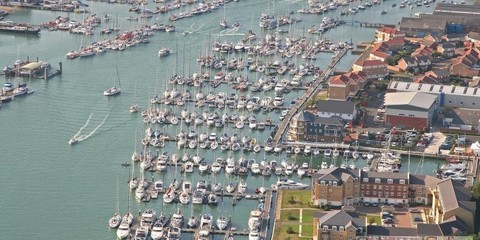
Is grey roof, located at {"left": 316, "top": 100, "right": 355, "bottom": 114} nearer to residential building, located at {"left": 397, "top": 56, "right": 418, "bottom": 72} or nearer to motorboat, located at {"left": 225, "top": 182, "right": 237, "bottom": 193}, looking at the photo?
motorboat, located at {"left": 225, "top": 182, "right": 237, "bottom": 193}

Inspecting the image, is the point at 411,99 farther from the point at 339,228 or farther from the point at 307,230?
the point at 339,228

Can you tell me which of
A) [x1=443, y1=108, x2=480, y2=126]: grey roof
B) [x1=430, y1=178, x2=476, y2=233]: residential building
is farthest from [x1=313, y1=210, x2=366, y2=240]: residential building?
[x1=443, y1=108, x2=480, y2=126]: grey roof

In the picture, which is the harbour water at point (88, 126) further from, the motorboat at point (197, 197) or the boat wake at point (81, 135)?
the motorboat at point (197, 197)

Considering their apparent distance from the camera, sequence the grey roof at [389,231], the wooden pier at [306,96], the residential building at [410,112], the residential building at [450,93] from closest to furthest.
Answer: the grey roof at [389,231] → the wooden pier at [306,96] → the residential building at [410,112] → the residential building at [450,93]

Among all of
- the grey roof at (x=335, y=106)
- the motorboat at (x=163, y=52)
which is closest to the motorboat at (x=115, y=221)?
the grey roof at (x=335, y=106)

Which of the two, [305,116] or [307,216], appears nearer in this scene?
[307,216]

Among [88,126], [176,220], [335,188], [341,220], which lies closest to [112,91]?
[88,126]
